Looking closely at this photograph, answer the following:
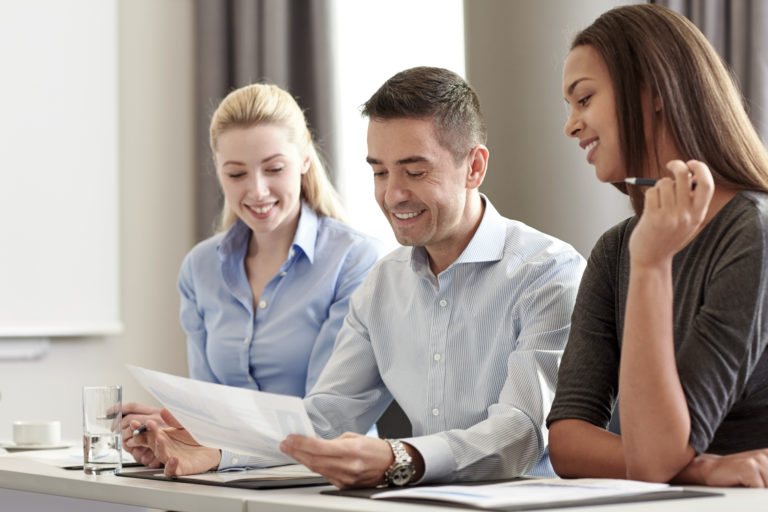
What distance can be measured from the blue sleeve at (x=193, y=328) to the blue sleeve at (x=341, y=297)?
0.36 meters

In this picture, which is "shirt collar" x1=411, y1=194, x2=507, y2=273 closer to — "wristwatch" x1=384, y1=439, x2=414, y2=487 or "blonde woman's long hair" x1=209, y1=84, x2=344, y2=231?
"wristwatch" x1=384, y1=439, x2=414, y2=487

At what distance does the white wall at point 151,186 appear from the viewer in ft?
13.3

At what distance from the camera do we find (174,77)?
4184mm

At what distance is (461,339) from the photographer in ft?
6.25

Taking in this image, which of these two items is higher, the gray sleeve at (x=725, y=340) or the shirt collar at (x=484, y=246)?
the shirt collar at (x=484, y=246)

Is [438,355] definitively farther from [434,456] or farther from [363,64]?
[363,64]

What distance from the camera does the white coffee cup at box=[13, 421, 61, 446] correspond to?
2.29 metres

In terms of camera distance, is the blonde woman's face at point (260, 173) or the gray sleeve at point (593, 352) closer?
the gray sleeve at point (593, 352)

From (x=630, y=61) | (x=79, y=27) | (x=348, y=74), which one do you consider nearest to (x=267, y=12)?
(x=348, y=74)

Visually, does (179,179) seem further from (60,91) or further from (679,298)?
(679,298)

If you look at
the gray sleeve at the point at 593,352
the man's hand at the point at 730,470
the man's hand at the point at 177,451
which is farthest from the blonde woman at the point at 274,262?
the man's hand at the point at 730,470

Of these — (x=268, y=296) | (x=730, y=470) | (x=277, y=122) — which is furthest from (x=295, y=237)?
(x=730, y=470)

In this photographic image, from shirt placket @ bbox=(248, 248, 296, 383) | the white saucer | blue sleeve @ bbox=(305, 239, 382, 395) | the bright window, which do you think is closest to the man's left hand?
the white saucer

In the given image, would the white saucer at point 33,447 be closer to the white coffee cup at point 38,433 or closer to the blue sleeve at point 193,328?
the white coffee cup at point 38,433
